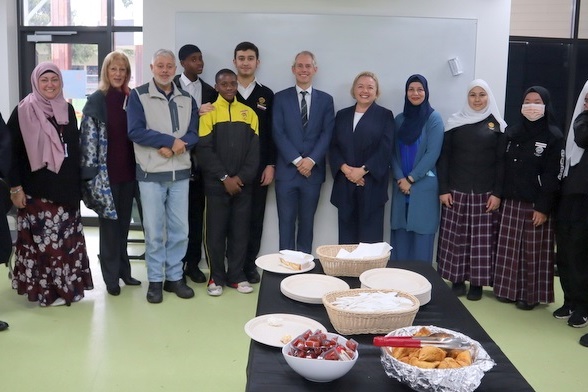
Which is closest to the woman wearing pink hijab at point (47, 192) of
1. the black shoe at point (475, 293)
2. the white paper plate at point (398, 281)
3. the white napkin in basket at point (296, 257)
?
the white napkin in basket at point (296, 257)

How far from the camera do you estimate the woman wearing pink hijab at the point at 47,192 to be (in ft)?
12.1

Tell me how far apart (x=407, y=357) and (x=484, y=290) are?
124 inches

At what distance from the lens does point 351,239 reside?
14.6 ft

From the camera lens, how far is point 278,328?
6.11 ft

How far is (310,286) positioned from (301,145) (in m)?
2.18

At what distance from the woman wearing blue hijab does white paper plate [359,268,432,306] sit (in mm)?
2051

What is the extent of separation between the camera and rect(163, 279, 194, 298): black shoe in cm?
414

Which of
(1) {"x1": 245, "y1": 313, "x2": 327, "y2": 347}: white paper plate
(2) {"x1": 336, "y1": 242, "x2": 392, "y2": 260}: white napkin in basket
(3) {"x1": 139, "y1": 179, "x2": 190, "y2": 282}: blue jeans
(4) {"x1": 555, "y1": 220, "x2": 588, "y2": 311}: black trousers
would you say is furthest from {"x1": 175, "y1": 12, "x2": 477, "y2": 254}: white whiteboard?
(1) {"x1": 245, "y1": 313, "x2": 327, "y2": 347}: white paper plate

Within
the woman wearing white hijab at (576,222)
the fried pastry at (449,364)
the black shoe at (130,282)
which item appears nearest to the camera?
the fried pastry at (449,364)

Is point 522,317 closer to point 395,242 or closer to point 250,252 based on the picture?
point 395,242

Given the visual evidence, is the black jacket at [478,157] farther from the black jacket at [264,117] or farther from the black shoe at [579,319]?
the black jacket at [264,117]

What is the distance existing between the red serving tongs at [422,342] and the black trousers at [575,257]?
248 centimetres

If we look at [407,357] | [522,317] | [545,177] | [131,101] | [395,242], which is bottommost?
[522,317]

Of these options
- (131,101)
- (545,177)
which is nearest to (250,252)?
(131,101)
